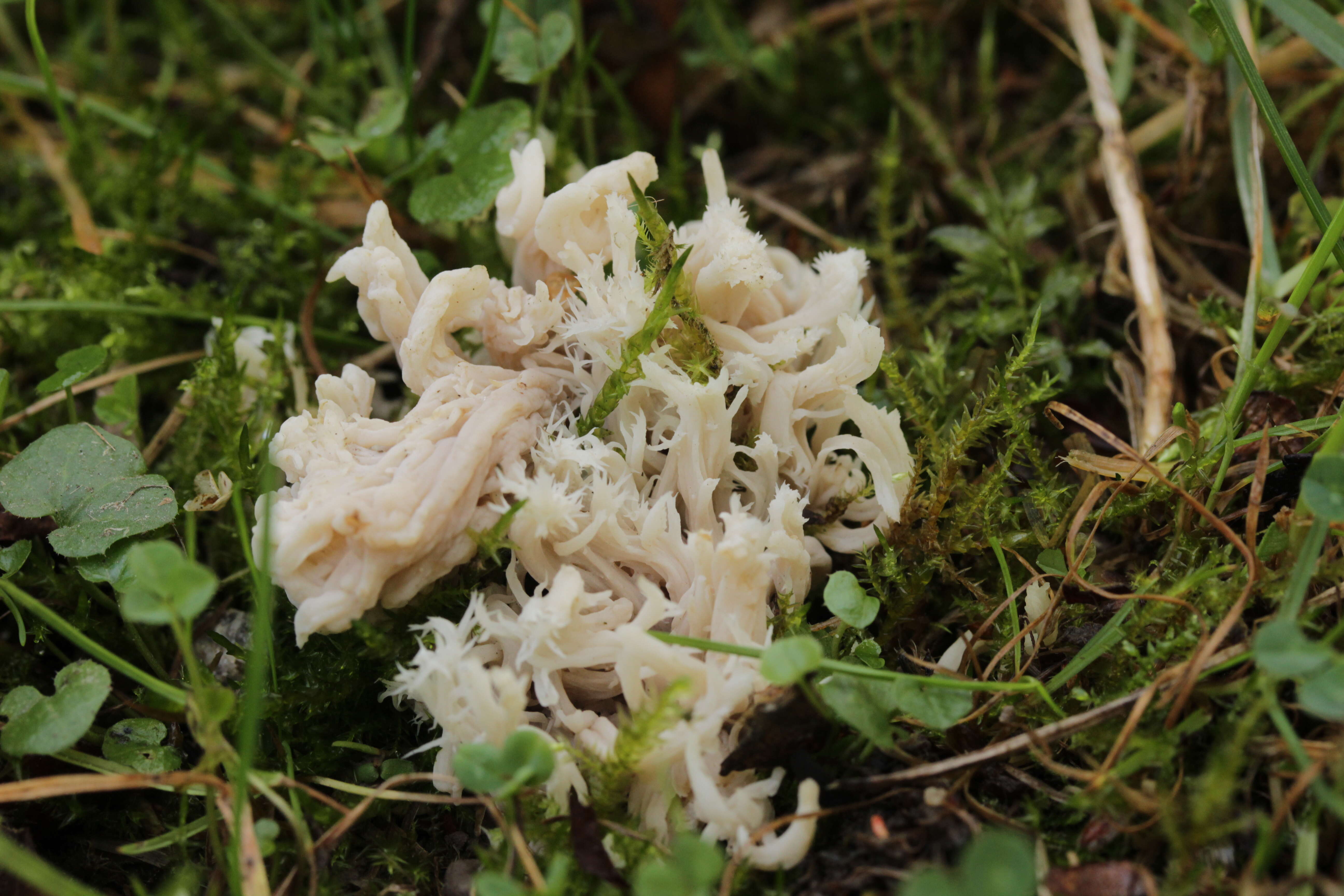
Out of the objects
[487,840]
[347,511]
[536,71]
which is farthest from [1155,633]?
[536,71]

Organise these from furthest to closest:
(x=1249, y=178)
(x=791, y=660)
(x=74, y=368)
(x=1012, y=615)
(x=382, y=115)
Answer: (x=382, y=115) < (x=1249, y=178) < (x=74, y=368) < (x=1012, y=615) < (x=791, y=660)

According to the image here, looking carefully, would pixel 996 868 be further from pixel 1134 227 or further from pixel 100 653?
pixel 1134 227

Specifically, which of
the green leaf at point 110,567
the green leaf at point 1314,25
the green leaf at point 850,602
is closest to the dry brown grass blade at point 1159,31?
the green leaf at point 1314,25

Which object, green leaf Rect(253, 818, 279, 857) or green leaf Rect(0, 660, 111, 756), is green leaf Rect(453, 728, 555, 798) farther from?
green leaf Rect(0, 660, 111, 756)

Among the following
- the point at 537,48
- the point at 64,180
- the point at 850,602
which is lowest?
the point at 850,602

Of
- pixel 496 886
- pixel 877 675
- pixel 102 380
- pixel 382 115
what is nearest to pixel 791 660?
pixel 877 675

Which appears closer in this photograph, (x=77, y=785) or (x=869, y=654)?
(x=77, y=785)

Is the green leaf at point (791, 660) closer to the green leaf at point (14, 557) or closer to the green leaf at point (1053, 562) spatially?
the green leaf at point (1053, 562)
